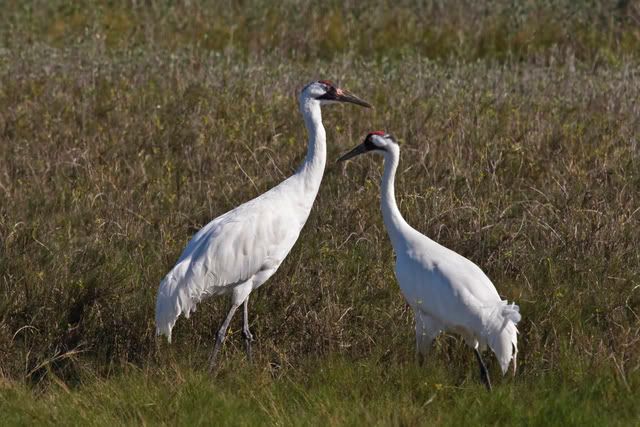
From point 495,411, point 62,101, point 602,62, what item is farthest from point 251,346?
point 602,62

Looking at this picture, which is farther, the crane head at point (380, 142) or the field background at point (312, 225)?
the crane head at point (380, 142)

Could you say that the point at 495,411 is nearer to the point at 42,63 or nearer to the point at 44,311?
the point at 44,311

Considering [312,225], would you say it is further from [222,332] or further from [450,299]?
[450,299]

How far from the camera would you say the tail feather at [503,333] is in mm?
5586

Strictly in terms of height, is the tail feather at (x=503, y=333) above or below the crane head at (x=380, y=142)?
below

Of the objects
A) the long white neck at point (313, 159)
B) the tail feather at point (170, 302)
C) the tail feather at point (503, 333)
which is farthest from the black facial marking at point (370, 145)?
the tail feather at point (503, 333)

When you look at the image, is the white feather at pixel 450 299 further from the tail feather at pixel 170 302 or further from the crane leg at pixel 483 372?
the tail feather at pixel 170 302

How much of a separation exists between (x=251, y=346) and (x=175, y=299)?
2.05ft

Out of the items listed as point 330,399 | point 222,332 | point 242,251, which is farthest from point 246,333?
point 330,399

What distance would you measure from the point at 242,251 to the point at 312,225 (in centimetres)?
119

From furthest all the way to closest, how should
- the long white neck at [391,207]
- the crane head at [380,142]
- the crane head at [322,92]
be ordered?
1. the crane head at [322,92]
2. the crane head at [380,142]
3. the long white neck at [391,207]

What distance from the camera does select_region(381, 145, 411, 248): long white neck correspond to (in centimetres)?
641

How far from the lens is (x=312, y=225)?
7.61 m

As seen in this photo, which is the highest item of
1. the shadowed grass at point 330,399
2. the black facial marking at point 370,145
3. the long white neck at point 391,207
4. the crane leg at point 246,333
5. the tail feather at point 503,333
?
the black facial marking at point 370,145
